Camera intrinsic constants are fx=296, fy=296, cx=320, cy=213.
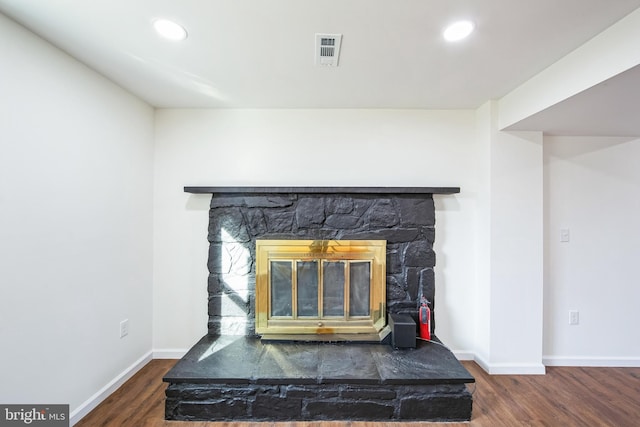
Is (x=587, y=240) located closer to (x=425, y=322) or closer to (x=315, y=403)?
(x=425, y=322)

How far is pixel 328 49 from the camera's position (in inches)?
64.6

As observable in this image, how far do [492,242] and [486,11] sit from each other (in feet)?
5.54

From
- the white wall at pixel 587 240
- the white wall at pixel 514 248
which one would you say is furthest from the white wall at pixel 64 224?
the white wall at pixel 587 240

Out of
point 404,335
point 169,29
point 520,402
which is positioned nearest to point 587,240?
point 520,402

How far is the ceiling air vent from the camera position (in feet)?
5.05

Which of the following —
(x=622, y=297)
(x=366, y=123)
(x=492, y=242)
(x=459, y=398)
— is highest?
(x=366, y=123)

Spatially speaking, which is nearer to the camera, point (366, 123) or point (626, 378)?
point (626, 378)

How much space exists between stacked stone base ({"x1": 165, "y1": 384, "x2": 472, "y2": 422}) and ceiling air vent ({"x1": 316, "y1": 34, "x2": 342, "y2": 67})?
2002 mm

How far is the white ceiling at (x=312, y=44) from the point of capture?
1336 millimetres

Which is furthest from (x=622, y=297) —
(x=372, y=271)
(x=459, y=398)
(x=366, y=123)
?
(x=366, y=123)

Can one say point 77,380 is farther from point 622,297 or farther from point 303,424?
point 622,297

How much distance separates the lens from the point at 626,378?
7.77 feet

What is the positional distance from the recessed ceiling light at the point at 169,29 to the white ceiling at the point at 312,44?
37 mm

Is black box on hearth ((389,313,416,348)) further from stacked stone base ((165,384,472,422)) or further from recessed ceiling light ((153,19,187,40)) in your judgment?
recessed ceiling light ((153,19,187,40))
